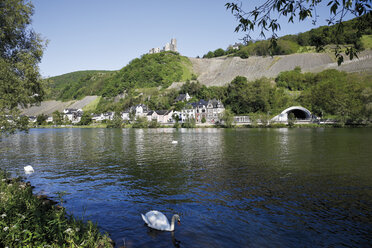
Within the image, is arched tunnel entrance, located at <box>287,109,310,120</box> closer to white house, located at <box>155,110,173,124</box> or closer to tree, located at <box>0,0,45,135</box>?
white house, located at <box>155,110,173,124</box>

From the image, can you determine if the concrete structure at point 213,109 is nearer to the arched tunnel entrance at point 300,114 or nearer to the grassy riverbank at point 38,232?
the arched tunnel entrance at point 300,114

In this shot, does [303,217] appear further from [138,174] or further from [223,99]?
[223,99]

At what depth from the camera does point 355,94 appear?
111938 millimetres

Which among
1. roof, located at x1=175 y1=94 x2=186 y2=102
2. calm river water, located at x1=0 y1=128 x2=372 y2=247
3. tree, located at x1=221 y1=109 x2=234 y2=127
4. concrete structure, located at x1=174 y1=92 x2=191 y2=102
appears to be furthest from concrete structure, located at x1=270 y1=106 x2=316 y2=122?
calm river water, located at x1=0 y1=128 x2=372 y2=247

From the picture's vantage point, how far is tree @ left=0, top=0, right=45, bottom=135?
1706 centimetres

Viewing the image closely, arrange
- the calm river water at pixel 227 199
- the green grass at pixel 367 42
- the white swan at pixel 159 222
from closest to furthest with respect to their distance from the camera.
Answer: the calm river water at pixel 227 199 < the white swan at pixel 159 222 < the green grass at pixel 367 42

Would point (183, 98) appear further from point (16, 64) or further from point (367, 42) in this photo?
point (16, 64)

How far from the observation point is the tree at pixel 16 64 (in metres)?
17.1

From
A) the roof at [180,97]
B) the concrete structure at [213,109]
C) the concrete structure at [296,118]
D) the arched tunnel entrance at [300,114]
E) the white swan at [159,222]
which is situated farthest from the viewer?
the roof at [180,97]

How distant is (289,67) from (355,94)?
81.7 meters

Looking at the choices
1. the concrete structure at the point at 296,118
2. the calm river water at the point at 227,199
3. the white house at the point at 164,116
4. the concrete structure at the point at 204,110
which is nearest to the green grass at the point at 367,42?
the concrete structure at the point at 296,118

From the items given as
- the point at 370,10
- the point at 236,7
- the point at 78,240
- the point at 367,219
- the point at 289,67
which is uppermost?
the point at 289,67

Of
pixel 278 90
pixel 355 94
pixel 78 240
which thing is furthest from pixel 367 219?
pixel 278 90

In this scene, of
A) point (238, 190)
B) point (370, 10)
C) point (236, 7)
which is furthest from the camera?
point (238, 190)
